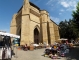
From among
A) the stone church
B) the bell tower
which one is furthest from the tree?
the bell tower

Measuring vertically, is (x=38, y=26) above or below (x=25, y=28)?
above

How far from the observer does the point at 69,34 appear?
4981 cm

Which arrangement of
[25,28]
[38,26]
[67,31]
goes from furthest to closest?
[67,31] → [38,26] → [25,28]

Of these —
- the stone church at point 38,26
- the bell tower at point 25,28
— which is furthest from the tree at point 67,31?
the bell tower at point 25,28

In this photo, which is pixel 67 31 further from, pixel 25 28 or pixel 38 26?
pixel 25 28

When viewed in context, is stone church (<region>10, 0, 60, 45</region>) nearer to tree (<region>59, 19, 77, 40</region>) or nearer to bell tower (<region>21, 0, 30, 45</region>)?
bell tower (<region>21, 0, 30, 45</region>)

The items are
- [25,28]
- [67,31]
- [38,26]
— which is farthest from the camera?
[67,31]

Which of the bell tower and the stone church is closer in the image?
the bell tower

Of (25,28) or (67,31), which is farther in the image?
(67,31)

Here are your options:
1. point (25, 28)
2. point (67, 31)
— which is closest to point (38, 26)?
point (25, 28)

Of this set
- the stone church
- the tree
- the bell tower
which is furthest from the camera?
the tree

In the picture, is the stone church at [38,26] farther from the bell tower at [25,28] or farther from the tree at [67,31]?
the tree at [67,31]

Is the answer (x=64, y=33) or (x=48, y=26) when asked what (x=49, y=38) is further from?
(x=64, y=33)

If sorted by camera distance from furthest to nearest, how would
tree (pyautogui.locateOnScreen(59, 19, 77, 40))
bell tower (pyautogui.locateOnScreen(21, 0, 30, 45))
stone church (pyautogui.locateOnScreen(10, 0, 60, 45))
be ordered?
1. tree (pyautogui.locateOnScreen(59, 19, 77, 40))
2. stone church (pyautogui.locateOnScreen(10, 0, 60, 45))
3. bell tower (pyautogui.locateOnScreen(21, 0, 30, 45))
